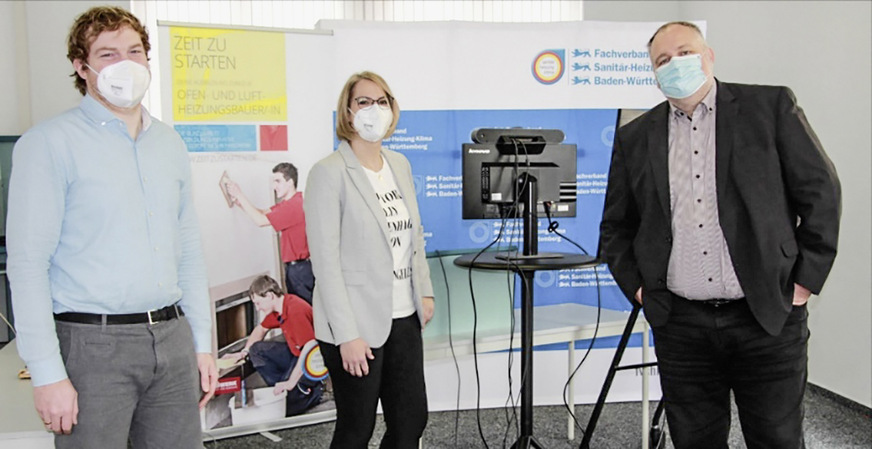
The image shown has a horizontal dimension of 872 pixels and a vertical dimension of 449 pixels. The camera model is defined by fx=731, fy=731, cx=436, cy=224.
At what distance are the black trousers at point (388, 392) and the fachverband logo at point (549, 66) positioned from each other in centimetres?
184

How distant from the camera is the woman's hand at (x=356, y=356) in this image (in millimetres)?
2098

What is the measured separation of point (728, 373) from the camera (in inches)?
80.0

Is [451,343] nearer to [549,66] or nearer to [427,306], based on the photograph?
[427,306]

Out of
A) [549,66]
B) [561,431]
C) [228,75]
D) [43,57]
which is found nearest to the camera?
[228,75]

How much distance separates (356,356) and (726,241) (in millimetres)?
1065

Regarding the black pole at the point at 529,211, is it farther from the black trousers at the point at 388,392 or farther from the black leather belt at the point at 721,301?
the black leather belt at the point at 721,301

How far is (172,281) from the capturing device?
164 cm

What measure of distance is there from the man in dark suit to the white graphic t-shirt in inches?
27.2

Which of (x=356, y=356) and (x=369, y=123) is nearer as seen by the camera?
(x=356, y=356)

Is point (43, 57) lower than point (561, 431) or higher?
higher

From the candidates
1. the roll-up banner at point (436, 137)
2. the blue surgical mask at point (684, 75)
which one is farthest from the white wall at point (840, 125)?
the blue surgical mask at point (684, 75)

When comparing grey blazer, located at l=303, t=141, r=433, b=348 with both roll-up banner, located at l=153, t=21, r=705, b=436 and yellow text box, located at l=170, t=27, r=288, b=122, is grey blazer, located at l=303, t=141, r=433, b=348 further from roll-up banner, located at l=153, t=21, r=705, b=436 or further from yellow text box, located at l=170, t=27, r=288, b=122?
yellow text box, located at l=170, t=27, r=288, b=122

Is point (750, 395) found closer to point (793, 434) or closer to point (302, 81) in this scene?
point (793, 434)

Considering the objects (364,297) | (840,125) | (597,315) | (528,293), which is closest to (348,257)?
(364,297)
